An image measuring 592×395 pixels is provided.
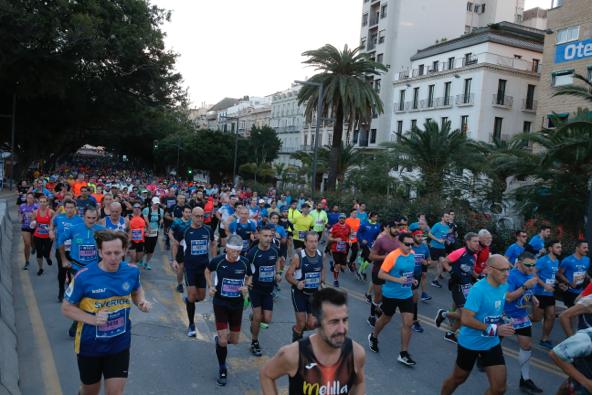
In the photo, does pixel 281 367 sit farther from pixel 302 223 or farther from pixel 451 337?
pixel 302 223

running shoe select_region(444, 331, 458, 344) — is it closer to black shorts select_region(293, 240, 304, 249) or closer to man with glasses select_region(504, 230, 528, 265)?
man with glasses select_region(504, 230, 528, 265)

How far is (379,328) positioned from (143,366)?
3.35 m

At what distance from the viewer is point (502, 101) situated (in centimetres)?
3828

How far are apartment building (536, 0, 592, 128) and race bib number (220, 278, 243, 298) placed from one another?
2679 cm

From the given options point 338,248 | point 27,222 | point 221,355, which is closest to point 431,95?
point 338,248

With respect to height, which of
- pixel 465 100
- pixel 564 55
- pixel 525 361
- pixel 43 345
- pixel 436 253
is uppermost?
pixel 564 55

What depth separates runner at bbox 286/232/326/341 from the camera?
6896mm

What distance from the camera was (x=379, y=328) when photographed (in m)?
7.40

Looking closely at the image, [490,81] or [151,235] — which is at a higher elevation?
[490,81]

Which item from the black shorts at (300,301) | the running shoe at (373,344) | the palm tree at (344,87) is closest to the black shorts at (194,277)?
the black shorts at (300,301)

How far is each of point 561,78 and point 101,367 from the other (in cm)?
3336

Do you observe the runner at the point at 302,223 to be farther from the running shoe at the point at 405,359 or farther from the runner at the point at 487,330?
the runner at the point at 487,330

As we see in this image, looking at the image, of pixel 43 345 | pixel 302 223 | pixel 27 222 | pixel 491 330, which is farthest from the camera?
pixel 302 223

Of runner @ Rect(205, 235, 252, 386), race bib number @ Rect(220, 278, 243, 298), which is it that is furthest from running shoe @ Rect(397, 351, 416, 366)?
race bib number @ Rect(220, 278, 243, 298)
